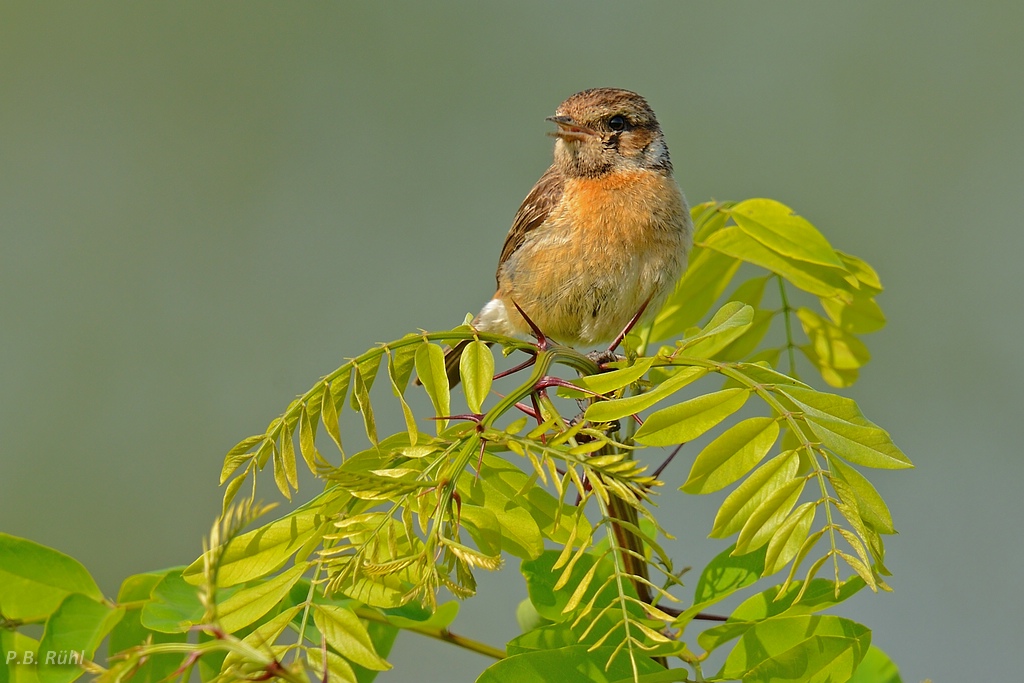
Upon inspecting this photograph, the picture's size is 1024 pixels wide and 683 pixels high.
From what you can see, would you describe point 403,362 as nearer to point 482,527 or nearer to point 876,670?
point 482,527

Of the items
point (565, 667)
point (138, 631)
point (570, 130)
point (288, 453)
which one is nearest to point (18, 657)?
point (138, 631)

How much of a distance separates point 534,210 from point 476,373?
208cm

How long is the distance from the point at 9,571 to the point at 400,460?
33.0 inches

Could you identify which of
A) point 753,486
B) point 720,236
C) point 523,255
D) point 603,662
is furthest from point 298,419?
point 523,255

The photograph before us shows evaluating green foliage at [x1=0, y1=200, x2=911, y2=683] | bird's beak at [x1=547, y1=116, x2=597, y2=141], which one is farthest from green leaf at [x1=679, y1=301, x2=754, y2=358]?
bird's beak at [x1=547, y1=116, x2=597, y2=141]

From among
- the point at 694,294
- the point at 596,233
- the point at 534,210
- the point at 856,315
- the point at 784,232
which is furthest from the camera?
the point at 534,210

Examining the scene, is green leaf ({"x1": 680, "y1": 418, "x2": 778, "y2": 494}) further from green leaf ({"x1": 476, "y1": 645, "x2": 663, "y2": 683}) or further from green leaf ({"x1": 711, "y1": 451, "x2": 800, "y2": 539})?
green leaf ({"x1": 476, "y1": 645, "x2": 663, "y2": 683})

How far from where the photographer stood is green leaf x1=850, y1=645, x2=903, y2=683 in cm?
199

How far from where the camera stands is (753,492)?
1663 mm

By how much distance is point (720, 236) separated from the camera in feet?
9.37

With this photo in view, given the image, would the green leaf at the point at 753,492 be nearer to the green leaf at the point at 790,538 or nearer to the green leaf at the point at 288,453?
the green leaf at the point at 790,538

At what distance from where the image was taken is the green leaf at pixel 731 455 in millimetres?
1713

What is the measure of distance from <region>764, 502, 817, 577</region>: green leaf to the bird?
1.54 meters

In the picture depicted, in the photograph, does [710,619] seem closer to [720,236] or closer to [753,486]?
[753,486]
